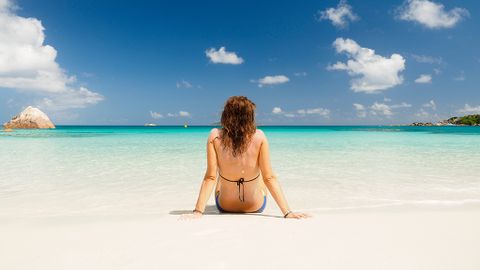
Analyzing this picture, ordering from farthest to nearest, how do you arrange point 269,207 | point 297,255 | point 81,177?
point 81,177
point 269,207
point 297,255

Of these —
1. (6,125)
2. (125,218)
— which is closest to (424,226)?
(125,218)

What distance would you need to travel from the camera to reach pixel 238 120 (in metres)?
3.83

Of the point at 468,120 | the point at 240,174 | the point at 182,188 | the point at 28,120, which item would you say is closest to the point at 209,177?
the point at 240,174

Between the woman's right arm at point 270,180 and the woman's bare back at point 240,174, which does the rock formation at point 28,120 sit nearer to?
the woman's bare back at point 240,174

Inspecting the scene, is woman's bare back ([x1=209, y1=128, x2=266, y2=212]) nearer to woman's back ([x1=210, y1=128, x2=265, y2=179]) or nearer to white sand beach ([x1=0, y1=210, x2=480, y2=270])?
woman's back ([x1=210, y1=128, x2=265, y2=179])

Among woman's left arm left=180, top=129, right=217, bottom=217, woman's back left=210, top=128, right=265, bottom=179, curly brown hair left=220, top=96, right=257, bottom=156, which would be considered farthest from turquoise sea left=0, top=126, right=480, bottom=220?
curly brown hair left=220, top=96, right=257, bottom=156

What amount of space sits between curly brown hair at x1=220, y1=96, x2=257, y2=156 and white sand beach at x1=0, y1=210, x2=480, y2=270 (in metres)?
1.04

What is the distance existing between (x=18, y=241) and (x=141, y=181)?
486 centimetres

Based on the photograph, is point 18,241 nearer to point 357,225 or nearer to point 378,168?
point 357,225

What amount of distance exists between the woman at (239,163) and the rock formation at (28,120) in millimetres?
87610

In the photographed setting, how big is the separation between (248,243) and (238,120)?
1426 millimetres

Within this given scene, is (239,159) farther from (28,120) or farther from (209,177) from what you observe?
(28,120)

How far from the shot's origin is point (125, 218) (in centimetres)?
433

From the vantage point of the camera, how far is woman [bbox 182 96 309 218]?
3.85m
